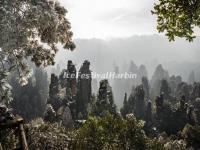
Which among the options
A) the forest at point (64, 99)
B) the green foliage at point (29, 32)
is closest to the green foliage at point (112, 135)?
the forest at point (64, 99)

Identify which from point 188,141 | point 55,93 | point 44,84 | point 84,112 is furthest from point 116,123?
point 44,84

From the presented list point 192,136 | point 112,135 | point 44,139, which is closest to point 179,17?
point 44,139

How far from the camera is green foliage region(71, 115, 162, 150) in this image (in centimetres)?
4374

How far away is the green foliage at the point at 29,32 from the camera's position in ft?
56.2

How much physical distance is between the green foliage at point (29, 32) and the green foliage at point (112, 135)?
24207 millimetres

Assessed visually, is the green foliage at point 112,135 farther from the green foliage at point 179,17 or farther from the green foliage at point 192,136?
the green foliage at point 179,17

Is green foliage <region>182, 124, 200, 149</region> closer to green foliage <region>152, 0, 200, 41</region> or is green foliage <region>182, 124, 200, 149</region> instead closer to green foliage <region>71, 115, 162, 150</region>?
green foliage <region>71, 115, 162, 150</region>

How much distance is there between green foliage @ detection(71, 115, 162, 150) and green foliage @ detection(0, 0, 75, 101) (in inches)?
953

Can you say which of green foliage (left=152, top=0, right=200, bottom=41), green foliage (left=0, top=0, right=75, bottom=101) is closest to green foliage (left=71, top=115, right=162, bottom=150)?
green foliage (left=0, top=0, right=75, bottom=101)

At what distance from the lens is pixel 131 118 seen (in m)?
49.0

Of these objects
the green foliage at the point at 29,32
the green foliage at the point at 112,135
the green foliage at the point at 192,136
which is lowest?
the green foliage at the point at 192,136

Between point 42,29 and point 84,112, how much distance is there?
83925 millimetres

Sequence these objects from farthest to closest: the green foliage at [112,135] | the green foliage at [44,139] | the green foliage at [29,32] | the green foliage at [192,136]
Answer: the green foliage at [192,136], the green foliage at [112,135], the green foliage at [44,139], the green foliage at [29,32]

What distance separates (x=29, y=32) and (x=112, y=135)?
28.8 m
